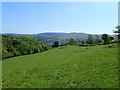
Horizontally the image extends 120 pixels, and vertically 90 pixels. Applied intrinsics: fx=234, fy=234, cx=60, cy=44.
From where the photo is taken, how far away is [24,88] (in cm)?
1922

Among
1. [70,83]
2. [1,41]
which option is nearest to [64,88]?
[70,83]

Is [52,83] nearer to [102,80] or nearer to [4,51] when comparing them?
[102,80]

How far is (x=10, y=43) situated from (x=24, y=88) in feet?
285

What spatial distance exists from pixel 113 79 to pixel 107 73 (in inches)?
116

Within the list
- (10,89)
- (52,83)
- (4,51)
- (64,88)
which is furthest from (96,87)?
(4,51)

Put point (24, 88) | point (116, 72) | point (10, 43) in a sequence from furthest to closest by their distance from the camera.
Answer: point (10, 43)
point (116, 72)
point (24, 88)

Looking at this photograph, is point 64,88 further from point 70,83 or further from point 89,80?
point 89,80

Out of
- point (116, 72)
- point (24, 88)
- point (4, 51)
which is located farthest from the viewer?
point (4, 51)

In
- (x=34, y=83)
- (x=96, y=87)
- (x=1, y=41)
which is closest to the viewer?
(x=96, y=87)

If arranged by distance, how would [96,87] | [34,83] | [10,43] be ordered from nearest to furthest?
[96,87] → [34,83] → [10,43]

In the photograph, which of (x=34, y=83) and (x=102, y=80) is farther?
(x=34, y=83)

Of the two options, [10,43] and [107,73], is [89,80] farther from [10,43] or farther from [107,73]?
[10,43]

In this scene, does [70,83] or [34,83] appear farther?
[34,83]

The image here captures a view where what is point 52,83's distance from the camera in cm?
1989
